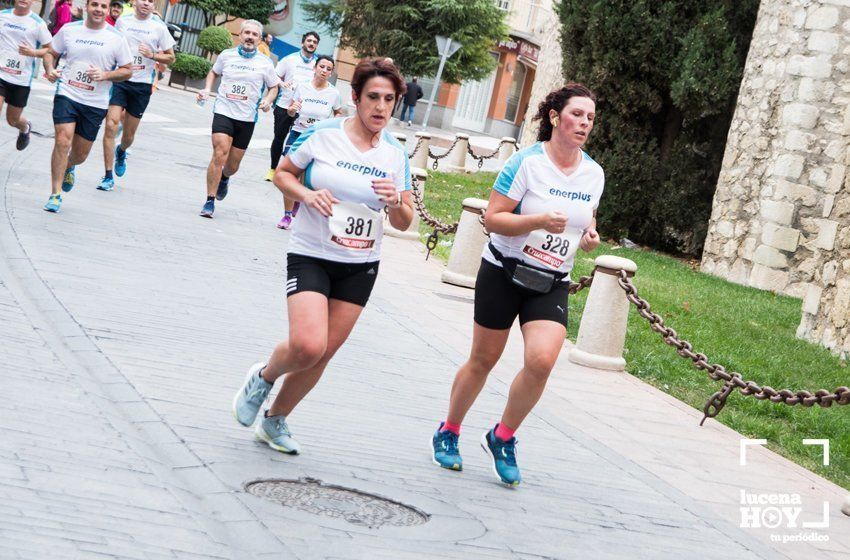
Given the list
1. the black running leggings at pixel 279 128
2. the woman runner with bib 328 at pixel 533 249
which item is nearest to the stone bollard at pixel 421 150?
the black running leggings at pixel 279 128

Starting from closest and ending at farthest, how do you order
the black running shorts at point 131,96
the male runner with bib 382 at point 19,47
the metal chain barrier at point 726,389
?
the metal chain barrier at point 726,389 < the male runner with bib 382 at point 19,47 < the black running shorts at point 131,96

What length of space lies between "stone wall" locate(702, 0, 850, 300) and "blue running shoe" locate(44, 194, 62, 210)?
10.0m

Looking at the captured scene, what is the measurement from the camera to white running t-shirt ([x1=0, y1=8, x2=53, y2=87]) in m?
13.2

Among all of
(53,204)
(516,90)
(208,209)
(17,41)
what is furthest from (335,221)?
(516,90)

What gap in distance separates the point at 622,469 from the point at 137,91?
892cm

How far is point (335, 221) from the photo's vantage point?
614 centimetres

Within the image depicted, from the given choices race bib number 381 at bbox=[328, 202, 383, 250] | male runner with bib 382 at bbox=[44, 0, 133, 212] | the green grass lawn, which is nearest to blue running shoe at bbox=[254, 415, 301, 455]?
race bib number 381 at bbox=[328, 202, 383, 250]

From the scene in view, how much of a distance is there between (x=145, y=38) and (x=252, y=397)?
9.57 m

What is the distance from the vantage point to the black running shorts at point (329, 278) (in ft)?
20.2

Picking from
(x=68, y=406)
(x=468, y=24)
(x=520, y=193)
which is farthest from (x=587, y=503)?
(x=468, y=24)

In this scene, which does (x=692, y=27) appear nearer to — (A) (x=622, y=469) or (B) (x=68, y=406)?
(A) (x=622, y=469)

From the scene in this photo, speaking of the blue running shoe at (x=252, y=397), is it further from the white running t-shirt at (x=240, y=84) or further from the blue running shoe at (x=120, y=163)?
the blue running shoe at (x=120, y=163)

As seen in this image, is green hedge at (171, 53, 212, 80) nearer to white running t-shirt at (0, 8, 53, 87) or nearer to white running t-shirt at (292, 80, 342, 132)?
white running t-shirt at (292, 80, 342, 132)

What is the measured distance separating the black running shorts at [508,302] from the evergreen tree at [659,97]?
14.2 metres
